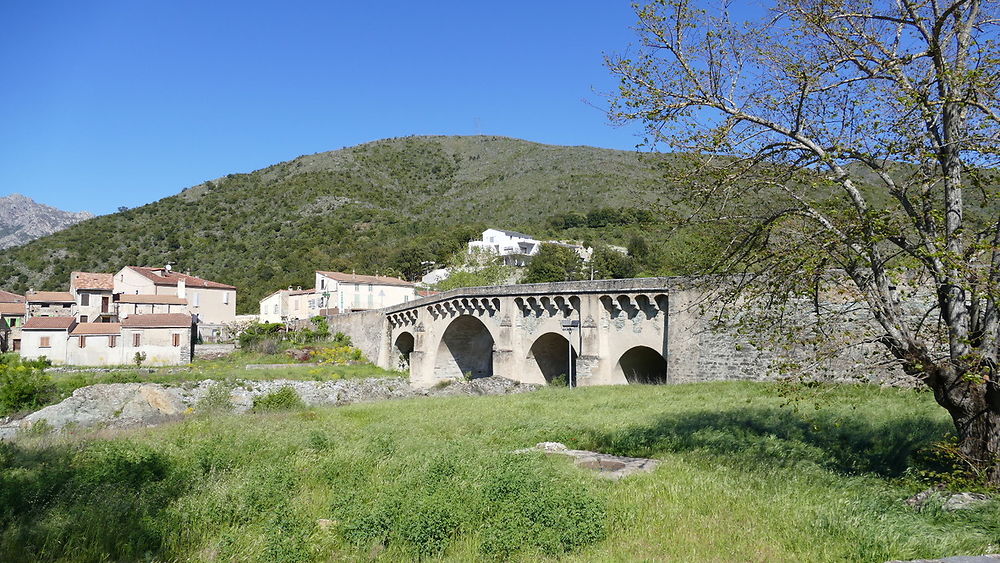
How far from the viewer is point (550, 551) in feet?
18.9

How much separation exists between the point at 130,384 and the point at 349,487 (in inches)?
1163

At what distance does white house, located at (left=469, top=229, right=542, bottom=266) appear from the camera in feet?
223

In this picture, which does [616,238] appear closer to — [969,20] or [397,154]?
[969,20]

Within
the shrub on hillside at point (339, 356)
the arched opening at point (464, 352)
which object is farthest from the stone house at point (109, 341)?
the arched opening at point (464, 352)

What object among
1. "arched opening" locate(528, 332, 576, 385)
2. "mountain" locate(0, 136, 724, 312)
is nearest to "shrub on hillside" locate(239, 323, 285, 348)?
"mountain" locate(0, 136, 724, 312)

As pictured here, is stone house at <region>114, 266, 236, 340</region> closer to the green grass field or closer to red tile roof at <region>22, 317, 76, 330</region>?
red tile roof at <region>22, 317, 76, 330</region>

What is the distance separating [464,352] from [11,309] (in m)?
43.0

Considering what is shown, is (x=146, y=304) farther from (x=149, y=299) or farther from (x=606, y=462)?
(x=606, y=462)

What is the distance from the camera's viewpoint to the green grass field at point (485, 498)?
579cm

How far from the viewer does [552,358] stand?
3142 cm

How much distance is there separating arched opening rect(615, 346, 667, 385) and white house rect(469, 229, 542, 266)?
38.3 meters

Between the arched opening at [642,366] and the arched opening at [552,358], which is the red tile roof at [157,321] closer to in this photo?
the arched opening at [552,358]

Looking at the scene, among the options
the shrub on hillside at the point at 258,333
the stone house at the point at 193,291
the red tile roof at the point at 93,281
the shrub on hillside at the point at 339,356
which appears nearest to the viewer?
the shrub on hillside at the point at 339,356

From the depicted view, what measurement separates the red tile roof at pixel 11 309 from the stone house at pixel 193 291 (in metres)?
9.30
